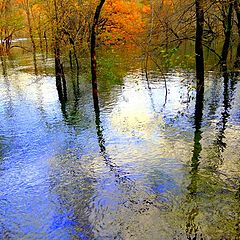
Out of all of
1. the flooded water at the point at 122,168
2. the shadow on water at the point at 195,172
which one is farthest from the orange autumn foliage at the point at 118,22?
the shadow on water at the point at 195,172

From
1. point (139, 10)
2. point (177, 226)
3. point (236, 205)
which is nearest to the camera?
point (177, 226)

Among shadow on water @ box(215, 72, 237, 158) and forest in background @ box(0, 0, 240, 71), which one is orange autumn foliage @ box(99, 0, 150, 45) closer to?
forest in background @ box(0, 0, 240, 71)

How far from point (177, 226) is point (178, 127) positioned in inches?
251

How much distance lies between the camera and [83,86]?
20.4m

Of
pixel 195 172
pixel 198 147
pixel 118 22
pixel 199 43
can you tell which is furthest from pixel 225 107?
pixel 118 22

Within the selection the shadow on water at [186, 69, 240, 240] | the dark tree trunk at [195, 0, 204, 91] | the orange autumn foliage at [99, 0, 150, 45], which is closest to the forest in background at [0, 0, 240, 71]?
the orange autumn foliage at [99, 0, 150, 45]

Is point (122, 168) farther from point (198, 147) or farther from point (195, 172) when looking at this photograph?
point (198, 147)

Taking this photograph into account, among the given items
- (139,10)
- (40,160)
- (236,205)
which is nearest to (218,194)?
(236,205)

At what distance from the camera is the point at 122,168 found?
361 inches

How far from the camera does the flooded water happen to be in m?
6.54

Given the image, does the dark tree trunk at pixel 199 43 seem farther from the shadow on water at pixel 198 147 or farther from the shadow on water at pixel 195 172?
the shadow on water at pixel 198 147

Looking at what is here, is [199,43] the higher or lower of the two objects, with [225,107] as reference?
higher

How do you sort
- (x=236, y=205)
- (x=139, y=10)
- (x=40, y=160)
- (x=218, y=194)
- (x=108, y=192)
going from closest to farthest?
(x=236, y=205) < (x=218, y=194) < (x=108, y=192) < (x=40, y=160) < (x=139, y=10)

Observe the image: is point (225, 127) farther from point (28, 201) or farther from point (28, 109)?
point (28, 109)
